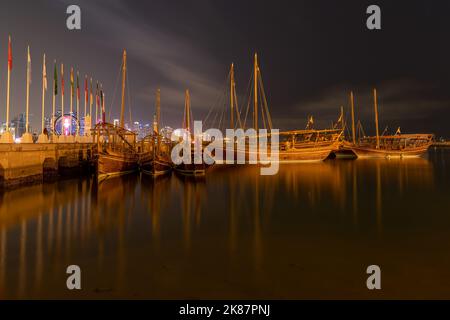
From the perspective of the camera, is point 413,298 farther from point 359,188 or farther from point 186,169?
point 186,169

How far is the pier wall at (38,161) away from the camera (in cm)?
2142

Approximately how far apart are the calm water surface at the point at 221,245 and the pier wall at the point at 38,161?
9.76ft

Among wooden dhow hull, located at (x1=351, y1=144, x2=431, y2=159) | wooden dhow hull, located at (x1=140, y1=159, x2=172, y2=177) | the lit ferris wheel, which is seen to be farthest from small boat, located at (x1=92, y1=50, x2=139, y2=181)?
wooden dhow hull, located at (x1=351, y1=144, x2=431, y2=159)

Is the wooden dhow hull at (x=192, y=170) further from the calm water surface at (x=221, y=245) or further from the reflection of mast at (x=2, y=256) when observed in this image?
the reflection of mast at (x=2, y=256)

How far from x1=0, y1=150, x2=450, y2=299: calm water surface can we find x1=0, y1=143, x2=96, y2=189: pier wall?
2.97 m

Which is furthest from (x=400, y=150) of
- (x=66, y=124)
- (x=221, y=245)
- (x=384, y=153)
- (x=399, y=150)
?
(x=66, y=124)

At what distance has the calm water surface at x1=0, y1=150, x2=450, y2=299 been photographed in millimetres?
7203

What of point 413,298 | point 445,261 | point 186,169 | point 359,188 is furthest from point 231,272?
point 186,169

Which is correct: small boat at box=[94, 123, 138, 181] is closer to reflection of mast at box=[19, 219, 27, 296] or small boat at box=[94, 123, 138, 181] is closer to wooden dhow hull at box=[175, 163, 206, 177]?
wooden dhow hull at box=[175, 163, 206, 177]

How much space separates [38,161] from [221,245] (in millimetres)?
22935

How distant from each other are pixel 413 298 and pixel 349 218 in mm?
8310

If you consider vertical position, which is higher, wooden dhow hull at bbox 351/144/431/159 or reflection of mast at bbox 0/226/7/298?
wooden dhow hull at bbox 351/144/431/159

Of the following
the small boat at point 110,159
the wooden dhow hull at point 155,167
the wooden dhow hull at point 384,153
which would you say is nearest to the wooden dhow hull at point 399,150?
the wooden dhow hull at point 384,153
